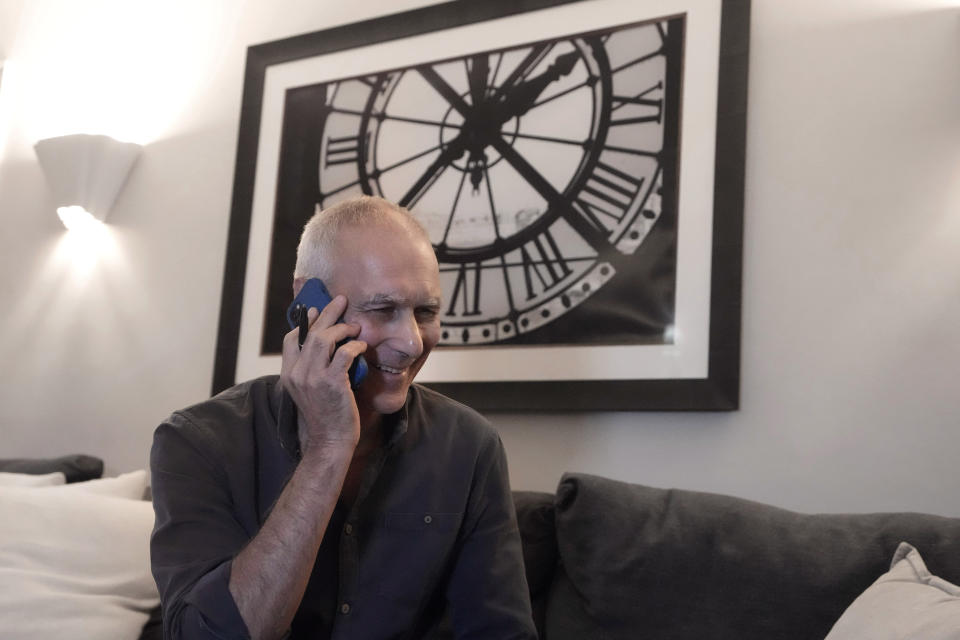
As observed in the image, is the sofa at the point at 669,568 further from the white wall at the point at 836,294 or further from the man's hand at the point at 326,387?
the man's hand at the point at 326,387

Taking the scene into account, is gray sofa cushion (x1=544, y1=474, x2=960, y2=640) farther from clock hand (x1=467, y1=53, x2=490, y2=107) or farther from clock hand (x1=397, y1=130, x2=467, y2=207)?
clock hand (x1=467, y1=53, x2=490, y2=107)

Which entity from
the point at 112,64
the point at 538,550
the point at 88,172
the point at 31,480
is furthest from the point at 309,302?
the point at 112,64

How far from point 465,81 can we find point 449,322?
25.1 inches

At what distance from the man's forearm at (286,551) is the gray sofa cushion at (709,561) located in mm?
609

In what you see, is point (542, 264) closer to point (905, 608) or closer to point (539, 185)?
point (539, 185)

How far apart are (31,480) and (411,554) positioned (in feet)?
4.20

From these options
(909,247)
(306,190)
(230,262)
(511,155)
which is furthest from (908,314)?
(230,262)

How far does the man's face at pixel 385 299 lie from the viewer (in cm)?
162

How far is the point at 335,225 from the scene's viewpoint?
1.70 m

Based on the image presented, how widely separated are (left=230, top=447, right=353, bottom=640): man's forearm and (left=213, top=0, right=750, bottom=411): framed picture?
35.0 inches

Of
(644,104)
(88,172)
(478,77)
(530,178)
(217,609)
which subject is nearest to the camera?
(217,609)

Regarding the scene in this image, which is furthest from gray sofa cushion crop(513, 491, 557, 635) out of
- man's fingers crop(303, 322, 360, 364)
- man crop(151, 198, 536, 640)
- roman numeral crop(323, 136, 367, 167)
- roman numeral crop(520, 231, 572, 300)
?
roman numeral crop(323, 136, 367, 167)

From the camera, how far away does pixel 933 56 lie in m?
2.05

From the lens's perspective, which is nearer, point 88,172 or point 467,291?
point 467,291
